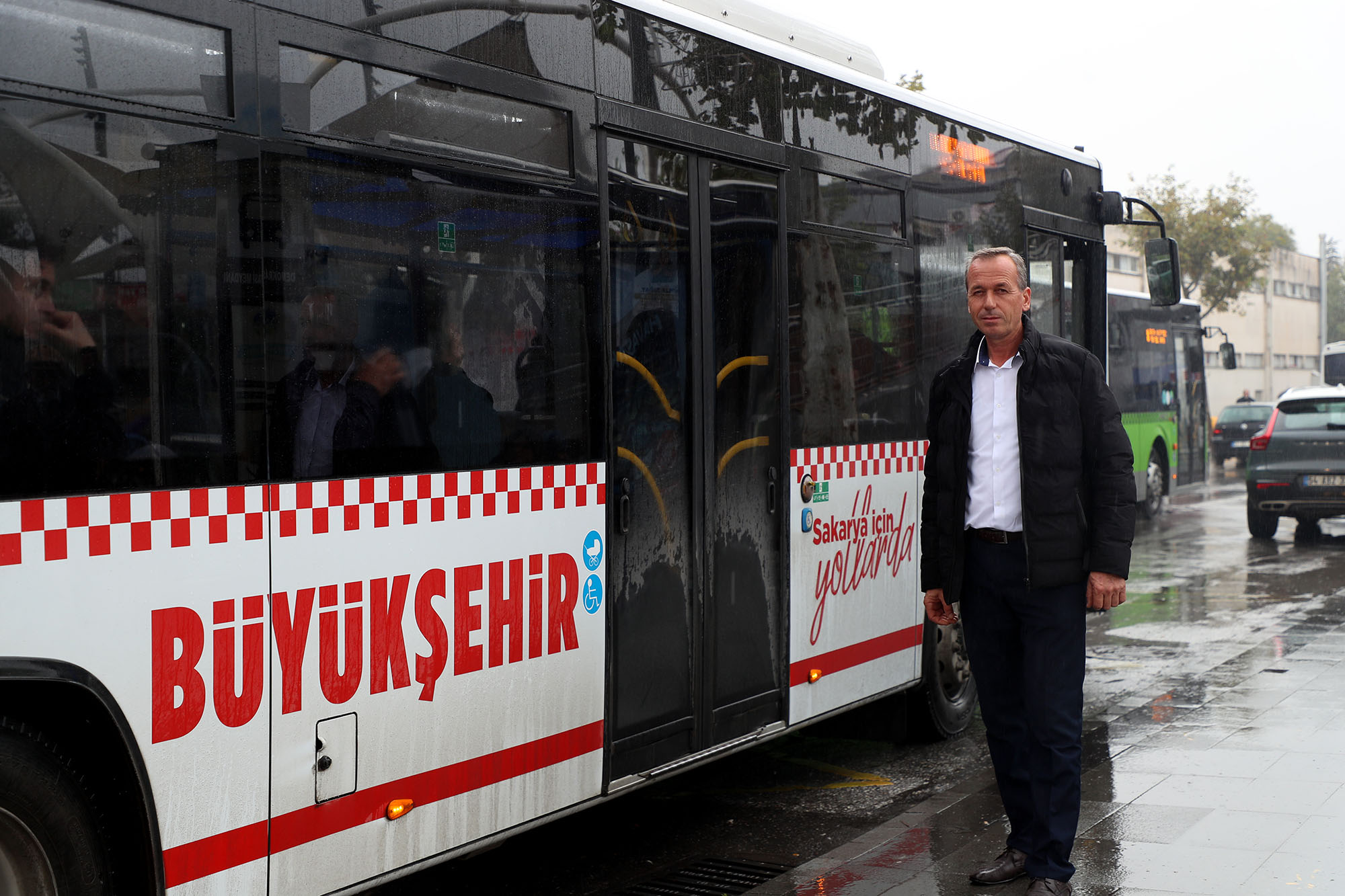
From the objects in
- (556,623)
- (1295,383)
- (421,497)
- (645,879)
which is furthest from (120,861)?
(1295,383)

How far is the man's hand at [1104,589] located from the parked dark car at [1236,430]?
1251 inches

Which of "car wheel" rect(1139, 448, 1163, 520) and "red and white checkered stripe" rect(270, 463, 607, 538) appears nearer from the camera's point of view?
"red and white checkered stripe" rect(270, 463, 607, 538)

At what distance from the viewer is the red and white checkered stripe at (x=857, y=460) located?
5855 mm

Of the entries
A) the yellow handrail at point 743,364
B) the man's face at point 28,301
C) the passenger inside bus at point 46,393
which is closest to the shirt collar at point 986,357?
the yellow handrail at point 743,364

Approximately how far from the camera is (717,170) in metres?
5.35

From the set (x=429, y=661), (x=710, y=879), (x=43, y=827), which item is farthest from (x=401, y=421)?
A: (x=710, y=879)

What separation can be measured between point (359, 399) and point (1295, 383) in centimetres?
7948

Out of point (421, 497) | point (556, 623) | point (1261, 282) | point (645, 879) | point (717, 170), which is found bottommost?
point (645, 879)

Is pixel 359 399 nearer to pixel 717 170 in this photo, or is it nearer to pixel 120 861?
pixel 120 861

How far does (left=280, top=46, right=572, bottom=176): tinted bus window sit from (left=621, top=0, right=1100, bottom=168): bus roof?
762 millimetres

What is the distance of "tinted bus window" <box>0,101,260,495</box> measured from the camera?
9.91 feet

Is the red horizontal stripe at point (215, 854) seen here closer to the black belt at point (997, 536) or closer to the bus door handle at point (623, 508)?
the bus door handle at point (623, 508)

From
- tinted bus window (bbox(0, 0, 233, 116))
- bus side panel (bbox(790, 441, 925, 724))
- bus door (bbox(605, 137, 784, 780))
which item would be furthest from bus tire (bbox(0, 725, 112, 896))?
bus side panel (bbox(790, 441, 925, 724))

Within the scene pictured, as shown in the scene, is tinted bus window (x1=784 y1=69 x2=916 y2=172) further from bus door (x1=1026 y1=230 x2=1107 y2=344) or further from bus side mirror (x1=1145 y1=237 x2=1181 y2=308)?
bus side mirror (x1=1145 y1=237 x2=1181 y2=308)
